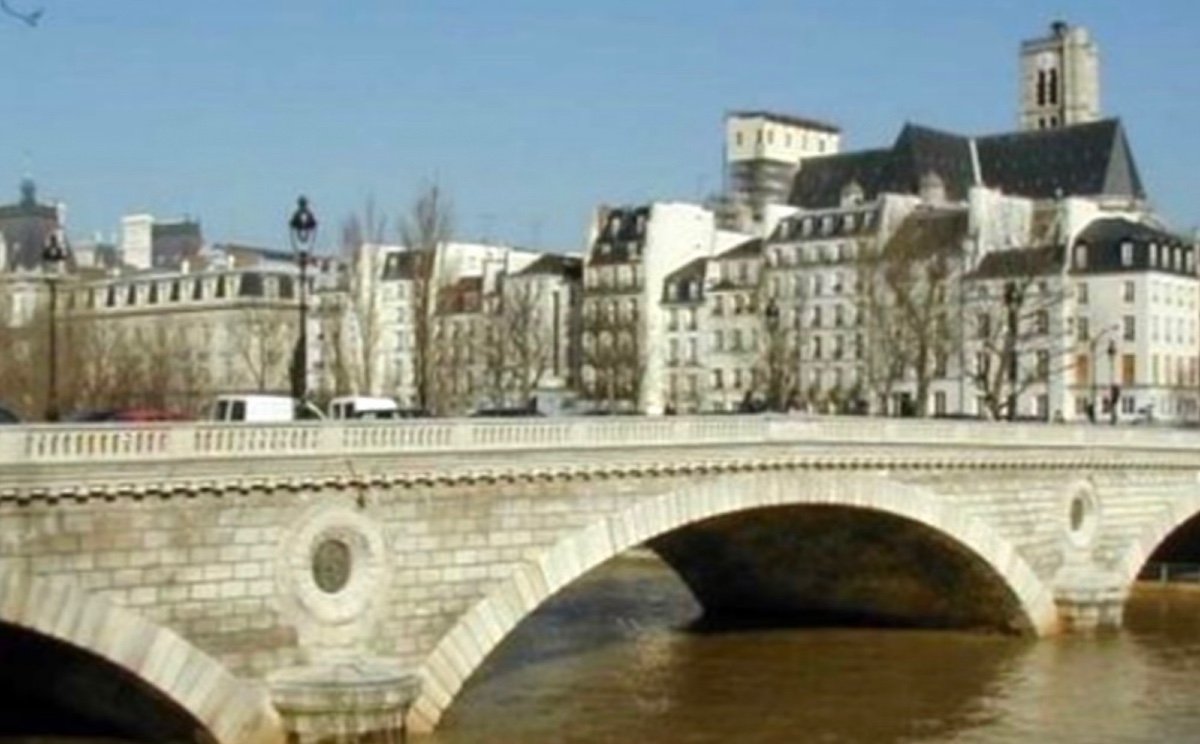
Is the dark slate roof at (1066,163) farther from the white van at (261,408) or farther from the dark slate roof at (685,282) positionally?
the white van at (261,408)

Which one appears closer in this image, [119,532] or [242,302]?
[119,532]

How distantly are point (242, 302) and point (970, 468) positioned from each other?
71.9 meters

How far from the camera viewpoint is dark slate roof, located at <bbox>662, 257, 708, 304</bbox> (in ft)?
339

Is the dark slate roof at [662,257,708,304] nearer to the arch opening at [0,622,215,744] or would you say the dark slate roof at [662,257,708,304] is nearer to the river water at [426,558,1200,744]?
the river water at [426,558,1200,744]

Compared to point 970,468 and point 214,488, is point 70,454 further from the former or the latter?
A: point 970,468

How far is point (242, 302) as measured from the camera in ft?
357

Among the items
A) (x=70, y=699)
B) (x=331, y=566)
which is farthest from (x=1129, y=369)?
(x=331, y=566)

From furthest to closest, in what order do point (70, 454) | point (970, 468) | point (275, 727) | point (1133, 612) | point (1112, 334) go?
point (1112, 334) → point (1133, 612) → point (970, 468) → point (275, 727) → point (70, 454)

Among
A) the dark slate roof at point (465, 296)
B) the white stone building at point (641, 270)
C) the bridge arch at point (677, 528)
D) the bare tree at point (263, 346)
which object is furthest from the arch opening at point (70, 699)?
the white stone building at point (641, 270)

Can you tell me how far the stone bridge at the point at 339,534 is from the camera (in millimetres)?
25406

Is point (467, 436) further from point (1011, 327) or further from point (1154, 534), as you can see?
point (1011, 327)

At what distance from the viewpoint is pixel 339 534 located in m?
28.2

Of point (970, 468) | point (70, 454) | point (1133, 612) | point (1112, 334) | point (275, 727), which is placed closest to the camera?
point (70, 454)

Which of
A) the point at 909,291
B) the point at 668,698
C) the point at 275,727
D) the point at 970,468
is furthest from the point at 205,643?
the point at 909,291
